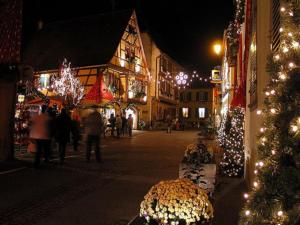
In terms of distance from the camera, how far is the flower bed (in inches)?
171

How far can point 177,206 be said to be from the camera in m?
4.34

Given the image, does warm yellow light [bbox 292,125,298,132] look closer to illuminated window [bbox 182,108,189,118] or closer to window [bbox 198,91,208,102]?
illuminated window [bbox 182,108,189,118]

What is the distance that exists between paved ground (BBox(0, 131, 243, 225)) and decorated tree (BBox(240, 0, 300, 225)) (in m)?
2.54

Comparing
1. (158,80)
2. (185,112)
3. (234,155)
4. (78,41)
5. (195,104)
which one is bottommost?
(234,155)

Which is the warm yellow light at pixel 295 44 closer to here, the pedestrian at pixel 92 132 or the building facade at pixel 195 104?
the pedestrian at pixel 92 132

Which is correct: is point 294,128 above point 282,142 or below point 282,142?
above

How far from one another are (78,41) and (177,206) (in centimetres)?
3312

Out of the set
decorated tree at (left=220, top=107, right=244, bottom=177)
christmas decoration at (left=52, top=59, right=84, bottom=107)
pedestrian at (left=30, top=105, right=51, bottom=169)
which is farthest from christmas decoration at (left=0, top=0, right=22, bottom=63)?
christmas decoration at (left=52, top=59, right=84, bottom=107)

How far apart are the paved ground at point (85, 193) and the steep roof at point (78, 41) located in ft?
68.8

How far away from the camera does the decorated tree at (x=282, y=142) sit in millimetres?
3258

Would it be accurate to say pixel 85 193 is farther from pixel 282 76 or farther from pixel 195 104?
pixel 195 104

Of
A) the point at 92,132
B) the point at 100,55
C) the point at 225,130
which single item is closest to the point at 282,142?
the point at 92,132

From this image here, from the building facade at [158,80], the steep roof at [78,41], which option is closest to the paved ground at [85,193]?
the steep roof at [78,41]

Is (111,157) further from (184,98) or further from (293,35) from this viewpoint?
(184,98)
